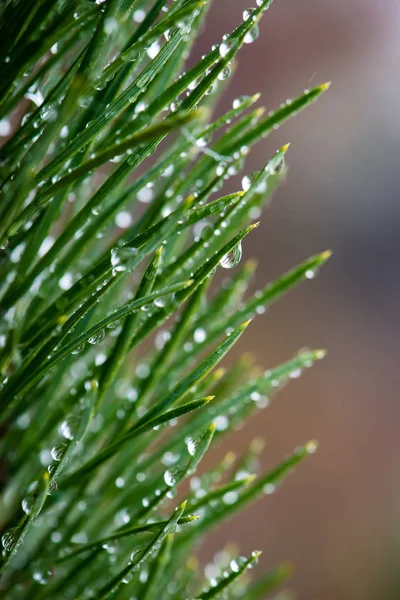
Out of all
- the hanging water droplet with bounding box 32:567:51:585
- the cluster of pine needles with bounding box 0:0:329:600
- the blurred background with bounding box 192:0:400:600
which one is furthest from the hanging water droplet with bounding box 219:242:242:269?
the blurred background with bounding box 192:0:400:600

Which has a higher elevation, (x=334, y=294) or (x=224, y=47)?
(x=334, y=294)

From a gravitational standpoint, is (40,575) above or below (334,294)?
below

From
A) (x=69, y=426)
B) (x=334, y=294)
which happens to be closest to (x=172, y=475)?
(x=69, y=426)

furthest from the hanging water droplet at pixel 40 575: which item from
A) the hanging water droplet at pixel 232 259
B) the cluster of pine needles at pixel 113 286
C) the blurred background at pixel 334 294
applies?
the blurred background at pixel 334 294

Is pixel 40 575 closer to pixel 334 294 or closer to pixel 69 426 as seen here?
pixel 69 426

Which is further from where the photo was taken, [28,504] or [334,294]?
[334,294]

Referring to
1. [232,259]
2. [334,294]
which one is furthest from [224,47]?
[334,294]

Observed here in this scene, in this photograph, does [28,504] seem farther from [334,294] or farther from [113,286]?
[334,294]

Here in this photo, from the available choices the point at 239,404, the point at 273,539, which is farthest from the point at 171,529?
the point at 273,539

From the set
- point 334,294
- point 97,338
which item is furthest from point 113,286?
point 334,294
